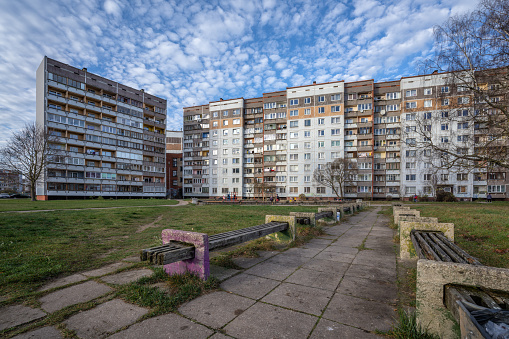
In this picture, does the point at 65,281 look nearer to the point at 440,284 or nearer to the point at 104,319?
the point at 104,319

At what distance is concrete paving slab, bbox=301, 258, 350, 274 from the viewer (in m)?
4.46

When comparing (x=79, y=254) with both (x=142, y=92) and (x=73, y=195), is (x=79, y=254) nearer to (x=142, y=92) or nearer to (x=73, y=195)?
(x=73, y=195)

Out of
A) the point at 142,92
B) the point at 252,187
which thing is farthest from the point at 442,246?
the point at 142,92

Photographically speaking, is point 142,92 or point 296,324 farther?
point 142,92

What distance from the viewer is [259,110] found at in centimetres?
5928

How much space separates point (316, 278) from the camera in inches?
159

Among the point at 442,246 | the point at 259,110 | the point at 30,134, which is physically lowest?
the point at 442,246

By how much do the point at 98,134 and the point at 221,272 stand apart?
55.8 metres

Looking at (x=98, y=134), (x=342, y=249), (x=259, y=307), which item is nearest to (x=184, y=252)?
(x=259, y=307)

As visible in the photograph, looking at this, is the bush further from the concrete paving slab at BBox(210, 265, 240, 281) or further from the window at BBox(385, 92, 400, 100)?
the concrete paving slab at BBox(210, 265, 240, 281)

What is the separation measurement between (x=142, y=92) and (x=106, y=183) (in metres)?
23.3

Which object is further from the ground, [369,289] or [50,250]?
[369,289]

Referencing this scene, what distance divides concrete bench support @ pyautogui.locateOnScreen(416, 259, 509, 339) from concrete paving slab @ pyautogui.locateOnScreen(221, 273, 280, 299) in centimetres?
190

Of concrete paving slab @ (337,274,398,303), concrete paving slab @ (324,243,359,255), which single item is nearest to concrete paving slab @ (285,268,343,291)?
concrete paving slab @ (337,274,398,303)
